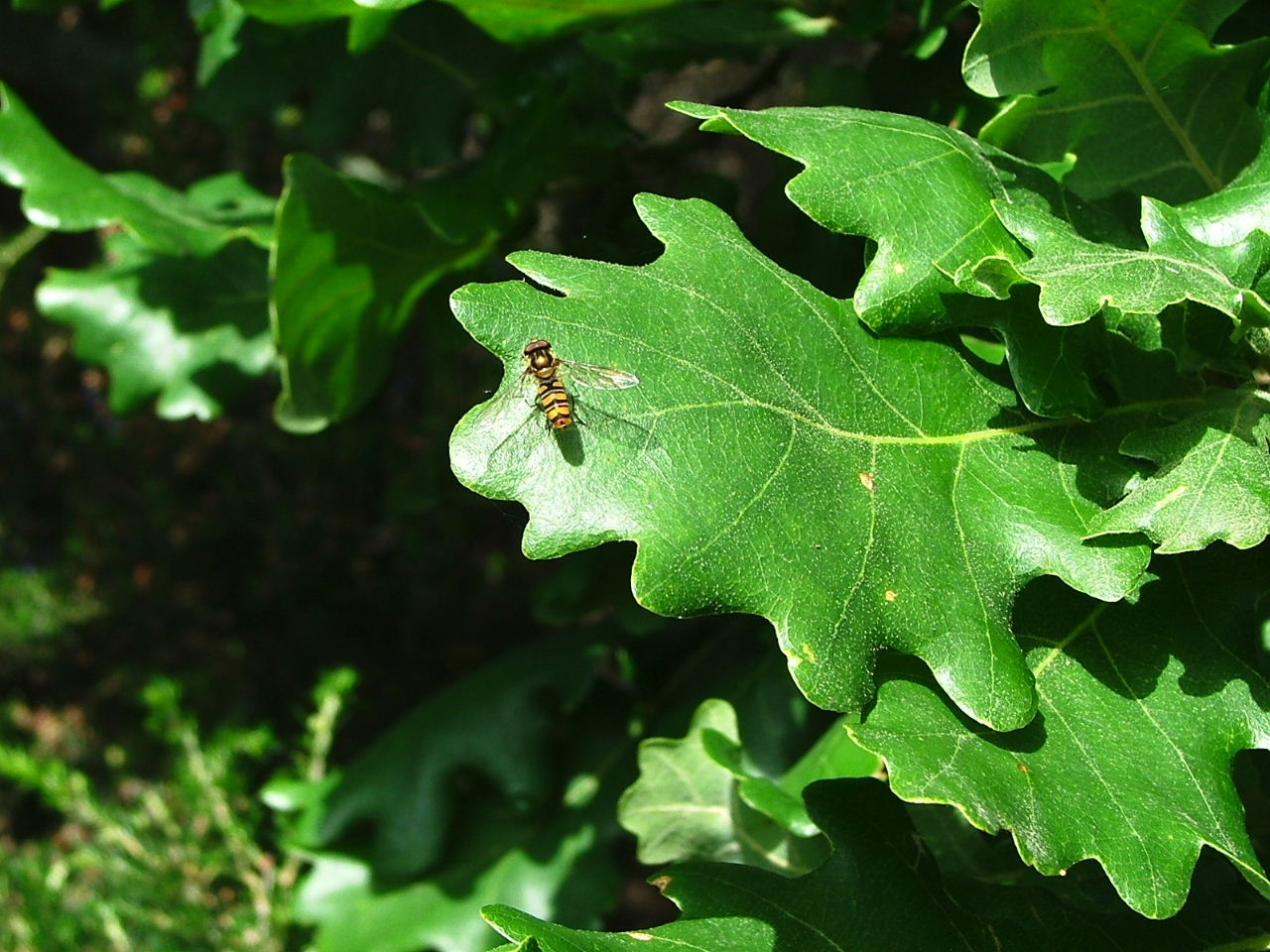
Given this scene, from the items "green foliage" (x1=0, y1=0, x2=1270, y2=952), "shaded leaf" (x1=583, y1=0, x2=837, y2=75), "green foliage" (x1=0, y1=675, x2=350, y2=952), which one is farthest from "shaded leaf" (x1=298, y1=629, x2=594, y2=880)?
"shaded leaf" (x1=583, y1=0, x2=837, y2=75)

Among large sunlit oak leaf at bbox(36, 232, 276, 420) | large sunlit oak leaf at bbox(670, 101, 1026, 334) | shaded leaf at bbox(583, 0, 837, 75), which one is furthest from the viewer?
large sunlit oak leaf at bbox(36, 232, 276, 420)

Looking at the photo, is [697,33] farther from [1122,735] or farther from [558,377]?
[1122,735]

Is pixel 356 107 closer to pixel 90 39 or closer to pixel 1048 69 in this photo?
pixel 1048 69

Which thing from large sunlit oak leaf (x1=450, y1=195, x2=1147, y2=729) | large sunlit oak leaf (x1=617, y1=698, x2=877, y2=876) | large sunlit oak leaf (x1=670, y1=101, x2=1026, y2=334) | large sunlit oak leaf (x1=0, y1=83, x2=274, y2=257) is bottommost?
large sunlit oak leaf (x1=617, y1=698, x2=877, y2=876)

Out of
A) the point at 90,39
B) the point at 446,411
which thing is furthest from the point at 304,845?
the point at 90,39

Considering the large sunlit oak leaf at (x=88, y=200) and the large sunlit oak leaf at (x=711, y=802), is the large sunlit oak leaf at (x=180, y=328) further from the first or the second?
the large sunlit oak leaf at (x=711, y=802)

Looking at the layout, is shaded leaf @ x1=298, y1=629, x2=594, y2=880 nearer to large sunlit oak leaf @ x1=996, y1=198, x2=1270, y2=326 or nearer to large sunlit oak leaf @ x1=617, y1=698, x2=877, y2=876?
large sunlit oak leaf @ x1=617, y1=698, x2=877, y2=876
